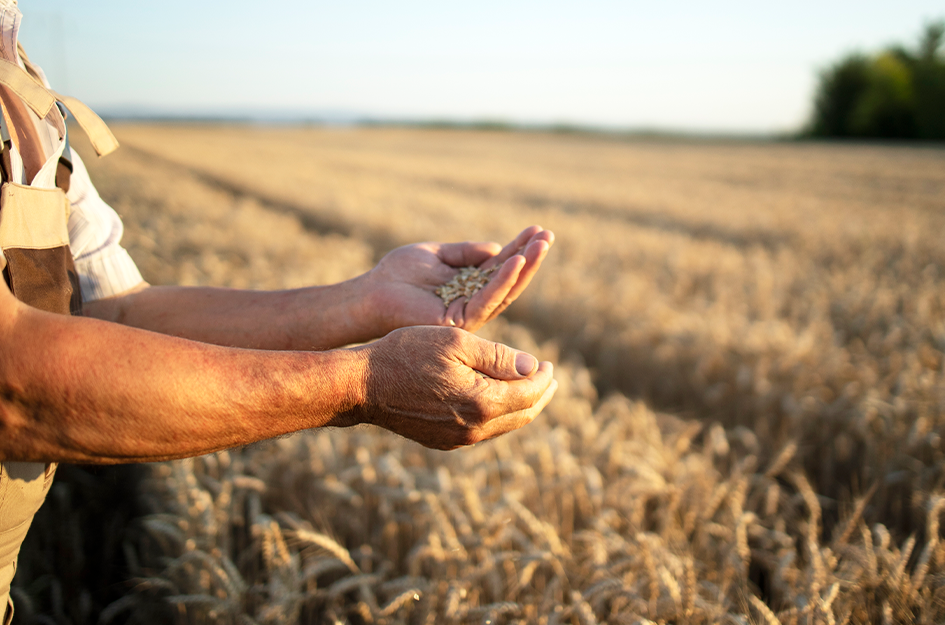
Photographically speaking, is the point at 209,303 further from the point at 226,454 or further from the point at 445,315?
the point at 226,454

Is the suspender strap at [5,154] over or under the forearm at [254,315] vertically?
over

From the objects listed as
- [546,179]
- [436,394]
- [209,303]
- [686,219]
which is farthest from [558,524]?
[546,179]

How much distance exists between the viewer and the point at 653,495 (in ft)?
7.63

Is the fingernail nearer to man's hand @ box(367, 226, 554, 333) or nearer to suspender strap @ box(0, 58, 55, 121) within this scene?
man's hand @ box(367, 226, 554, 333)

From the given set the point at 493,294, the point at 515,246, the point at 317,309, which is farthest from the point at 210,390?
the point at 515,246

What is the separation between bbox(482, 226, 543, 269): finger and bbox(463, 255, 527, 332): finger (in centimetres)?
16

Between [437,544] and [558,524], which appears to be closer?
[437,544]

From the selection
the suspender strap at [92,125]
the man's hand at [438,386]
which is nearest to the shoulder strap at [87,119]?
the suspender strap at [92,125]

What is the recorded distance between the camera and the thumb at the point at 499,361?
1141 mm

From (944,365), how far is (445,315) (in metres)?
3.54

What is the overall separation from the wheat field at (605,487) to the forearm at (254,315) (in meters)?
0.61

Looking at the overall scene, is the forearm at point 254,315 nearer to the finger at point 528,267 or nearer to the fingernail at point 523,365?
the finger at point 528,267

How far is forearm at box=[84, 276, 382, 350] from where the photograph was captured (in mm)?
1488

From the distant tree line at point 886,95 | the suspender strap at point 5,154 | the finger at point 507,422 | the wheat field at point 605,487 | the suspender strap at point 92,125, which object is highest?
the distant tree line at point 886,95
